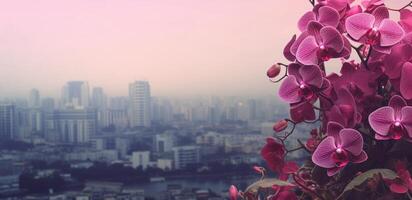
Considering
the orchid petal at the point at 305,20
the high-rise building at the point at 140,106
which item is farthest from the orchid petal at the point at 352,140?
the high-rise building at the point at 140,106

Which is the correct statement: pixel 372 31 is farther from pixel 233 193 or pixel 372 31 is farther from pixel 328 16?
pixel 233 193

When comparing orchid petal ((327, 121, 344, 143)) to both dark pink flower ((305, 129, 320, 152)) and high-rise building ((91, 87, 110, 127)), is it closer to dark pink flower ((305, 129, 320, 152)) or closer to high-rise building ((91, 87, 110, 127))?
dark pink flower ((305, 129, 320, 152))

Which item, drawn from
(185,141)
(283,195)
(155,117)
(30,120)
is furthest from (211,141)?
(283,195)

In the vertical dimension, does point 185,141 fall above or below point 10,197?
above

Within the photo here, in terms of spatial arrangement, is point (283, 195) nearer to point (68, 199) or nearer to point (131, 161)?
point (131, 161)

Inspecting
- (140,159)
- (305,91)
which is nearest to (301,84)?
(305,91)

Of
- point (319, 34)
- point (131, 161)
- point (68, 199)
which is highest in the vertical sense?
point (319, 34)

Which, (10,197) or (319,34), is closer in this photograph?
(319,34)
